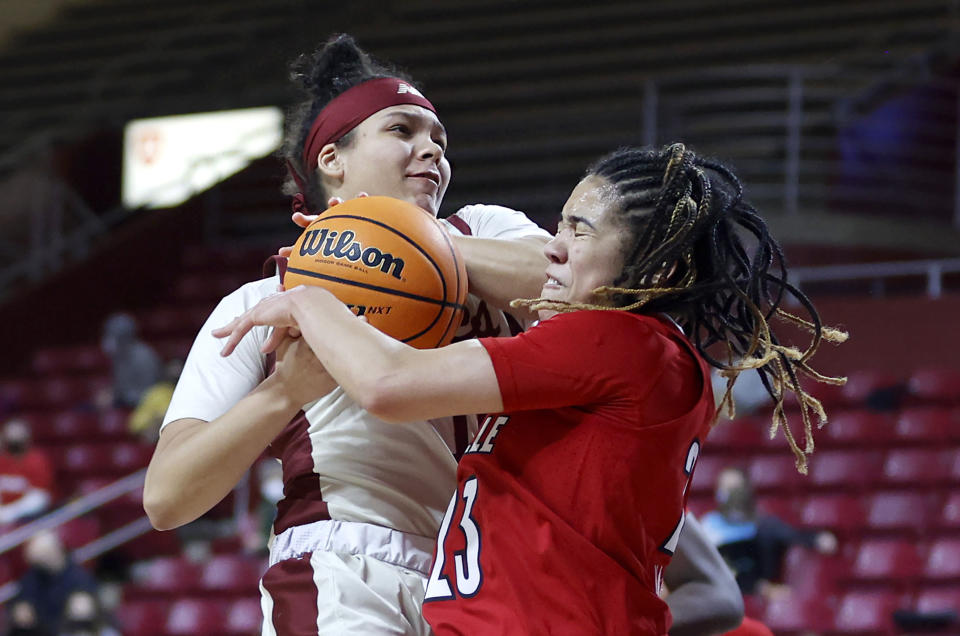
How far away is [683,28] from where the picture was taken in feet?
42.7

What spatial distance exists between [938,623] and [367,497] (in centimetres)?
487

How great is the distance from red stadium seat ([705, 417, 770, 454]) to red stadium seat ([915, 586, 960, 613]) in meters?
1.68

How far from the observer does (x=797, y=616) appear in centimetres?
705

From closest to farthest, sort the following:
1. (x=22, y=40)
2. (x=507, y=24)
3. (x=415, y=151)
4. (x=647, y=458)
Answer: (x=647, y=458), (x=415, y=151), (x=507, y=24), (x=22, y=40)

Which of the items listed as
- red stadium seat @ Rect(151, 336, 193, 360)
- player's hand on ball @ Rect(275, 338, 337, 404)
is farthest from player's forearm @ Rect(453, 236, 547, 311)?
red stadium seat @ Rect(151, 336, 193, 360)

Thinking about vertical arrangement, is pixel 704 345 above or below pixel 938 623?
above

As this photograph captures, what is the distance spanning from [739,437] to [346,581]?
6.49 metres

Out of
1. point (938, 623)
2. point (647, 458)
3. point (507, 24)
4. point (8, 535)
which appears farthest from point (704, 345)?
point (507, 24)

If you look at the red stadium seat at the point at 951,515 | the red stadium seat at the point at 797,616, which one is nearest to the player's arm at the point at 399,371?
the red stadium seat at the point at 797,616

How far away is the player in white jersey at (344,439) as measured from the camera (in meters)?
2.47

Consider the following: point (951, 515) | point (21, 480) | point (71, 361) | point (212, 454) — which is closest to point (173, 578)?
point (21, 480)

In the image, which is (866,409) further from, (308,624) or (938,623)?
(308,624)

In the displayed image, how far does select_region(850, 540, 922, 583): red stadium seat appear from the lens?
750cm

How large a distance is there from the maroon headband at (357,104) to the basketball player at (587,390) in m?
0.56
